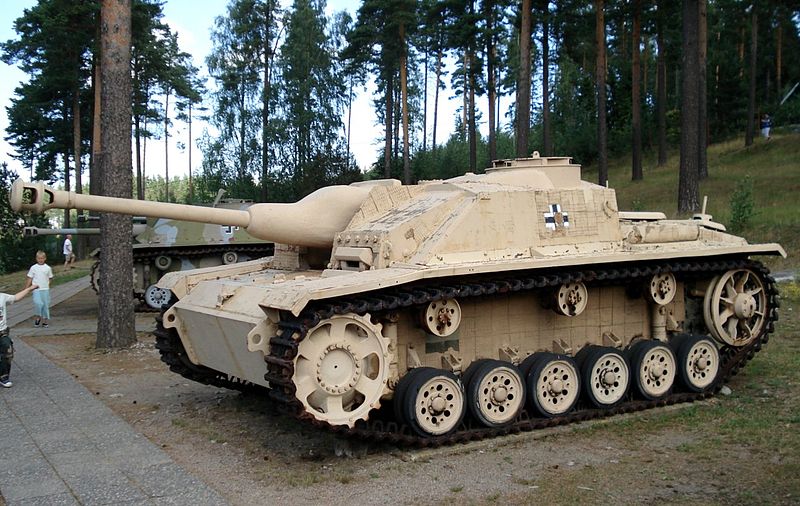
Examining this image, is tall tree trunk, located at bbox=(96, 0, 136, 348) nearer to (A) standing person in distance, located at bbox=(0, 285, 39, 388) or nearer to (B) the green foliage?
(A) standing person in distance, located at bbox=(0, 285, 39, 388)

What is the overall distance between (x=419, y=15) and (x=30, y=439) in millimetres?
29762

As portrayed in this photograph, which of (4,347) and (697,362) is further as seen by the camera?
(4,347)

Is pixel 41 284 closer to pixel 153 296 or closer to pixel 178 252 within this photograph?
pixel 153 296

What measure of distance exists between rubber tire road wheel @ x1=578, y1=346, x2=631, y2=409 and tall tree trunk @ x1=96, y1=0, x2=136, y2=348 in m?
7.91

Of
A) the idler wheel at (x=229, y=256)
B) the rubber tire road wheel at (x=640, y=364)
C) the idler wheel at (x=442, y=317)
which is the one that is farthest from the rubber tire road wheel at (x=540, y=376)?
the idler wheel at (x=229, y=256)

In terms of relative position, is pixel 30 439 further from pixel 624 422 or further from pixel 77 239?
pixel 77 239

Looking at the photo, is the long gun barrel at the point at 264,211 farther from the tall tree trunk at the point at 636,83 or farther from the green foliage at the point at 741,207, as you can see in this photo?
the tall tree trunk at the point at 636,83

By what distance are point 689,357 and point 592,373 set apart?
4.80 ft

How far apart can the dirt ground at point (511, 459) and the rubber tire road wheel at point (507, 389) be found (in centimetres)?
22

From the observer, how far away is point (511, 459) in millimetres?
7441

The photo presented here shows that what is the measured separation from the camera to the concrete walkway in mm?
6504

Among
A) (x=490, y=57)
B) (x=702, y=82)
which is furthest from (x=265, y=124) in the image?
(x=702, y=82)

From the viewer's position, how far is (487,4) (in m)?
32.1

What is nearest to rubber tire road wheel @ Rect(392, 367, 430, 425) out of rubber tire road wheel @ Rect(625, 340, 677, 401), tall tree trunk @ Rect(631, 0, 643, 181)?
rubber tire road wheel @ Rect(625, 340, 677, 401)
